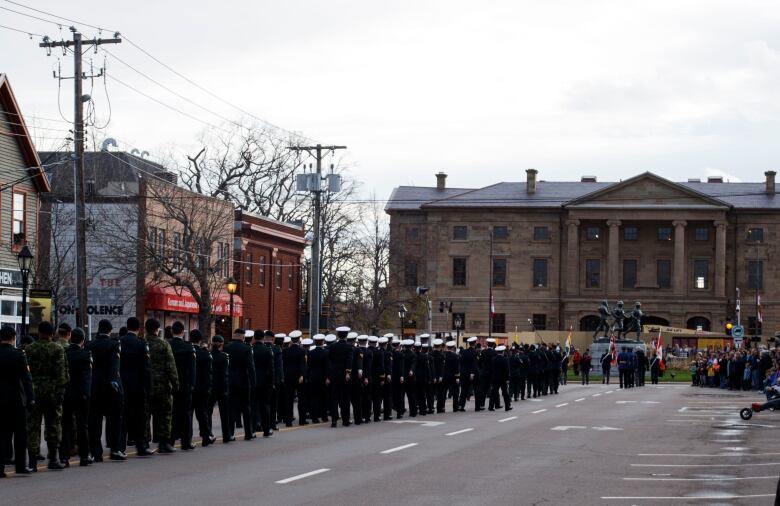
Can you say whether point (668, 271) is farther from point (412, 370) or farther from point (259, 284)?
point (412, 370)

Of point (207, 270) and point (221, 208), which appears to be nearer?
point (207, 270)

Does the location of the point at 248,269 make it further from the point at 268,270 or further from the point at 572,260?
the point at 572,260

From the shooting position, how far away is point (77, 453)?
63.1ft

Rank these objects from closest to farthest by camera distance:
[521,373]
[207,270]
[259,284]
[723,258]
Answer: [521,373], [207,270], [259,284], [723,258]

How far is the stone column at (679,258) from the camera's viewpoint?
111938mm

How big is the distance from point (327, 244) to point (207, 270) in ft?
84.0

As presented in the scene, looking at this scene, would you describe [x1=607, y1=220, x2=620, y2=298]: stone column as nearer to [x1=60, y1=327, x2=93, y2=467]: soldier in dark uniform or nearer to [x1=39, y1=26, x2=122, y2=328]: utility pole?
[x1=39, y1=26, x2=122, y2=328]: utility pole

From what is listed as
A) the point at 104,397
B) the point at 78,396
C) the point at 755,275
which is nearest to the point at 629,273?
the point at 755,275

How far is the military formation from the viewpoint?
1694cm

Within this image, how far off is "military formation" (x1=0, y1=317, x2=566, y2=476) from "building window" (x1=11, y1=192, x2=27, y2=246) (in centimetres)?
1696

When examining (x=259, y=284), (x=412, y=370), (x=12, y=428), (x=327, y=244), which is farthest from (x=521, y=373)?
(x=327, y=244)

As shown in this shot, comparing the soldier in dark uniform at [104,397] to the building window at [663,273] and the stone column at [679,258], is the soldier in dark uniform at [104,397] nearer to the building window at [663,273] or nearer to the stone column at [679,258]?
the stone column at [679,258]

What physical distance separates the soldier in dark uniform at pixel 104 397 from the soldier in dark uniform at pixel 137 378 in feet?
1.14

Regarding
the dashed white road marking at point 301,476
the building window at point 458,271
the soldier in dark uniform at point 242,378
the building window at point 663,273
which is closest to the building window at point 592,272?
the building window at point 663,273
